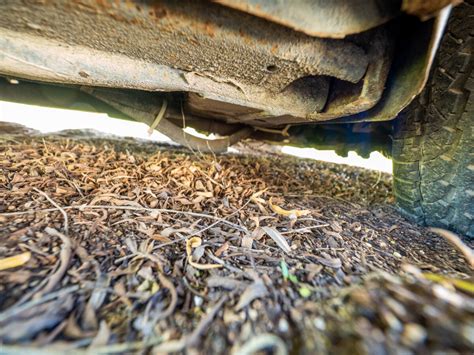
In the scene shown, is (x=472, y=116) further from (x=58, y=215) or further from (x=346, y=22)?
(x=58, y=215)

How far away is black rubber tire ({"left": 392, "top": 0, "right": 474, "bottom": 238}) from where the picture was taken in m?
0.73

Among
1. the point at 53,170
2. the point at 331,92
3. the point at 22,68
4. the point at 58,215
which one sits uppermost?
the point at 331,92

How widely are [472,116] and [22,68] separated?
1.46 metres

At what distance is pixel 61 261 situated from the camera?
49 cm

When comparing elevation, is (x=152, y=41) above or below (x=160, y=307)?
above

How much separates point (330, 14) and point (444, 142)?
0.74 m

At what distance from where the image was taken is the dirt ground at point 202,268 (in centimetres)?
35

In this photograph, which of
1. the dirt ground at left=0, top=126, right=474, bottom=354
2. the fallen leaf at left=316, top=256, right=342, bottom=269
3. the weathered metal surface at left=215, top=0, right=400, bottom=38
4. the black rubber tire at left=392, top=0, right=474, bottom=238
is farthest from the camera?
the black rubber tire at left=392, top=0, right=474, bottom=238

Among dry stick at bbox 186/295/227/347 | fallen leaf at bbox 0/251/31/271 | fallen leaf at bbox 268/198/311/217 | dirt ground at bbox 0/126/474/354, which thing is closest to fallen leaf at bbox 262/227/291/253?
dirt ground at bbox 0/126/474/354

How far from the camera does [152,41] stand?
570 millimetres

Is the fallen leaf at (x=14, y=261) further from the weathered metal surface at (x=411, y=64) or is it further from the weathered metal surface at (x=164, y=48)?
the weathered metal surface at (x=411, y=64)

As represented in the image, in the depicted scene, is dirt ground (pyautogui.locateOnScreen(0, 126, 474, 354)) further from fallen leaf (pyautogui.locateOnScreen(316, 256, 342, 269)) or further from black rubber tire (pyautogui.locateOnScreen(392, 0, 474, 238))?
black rubber tire (pyautogui.locateOnScreen(392, 0, 474, 238))

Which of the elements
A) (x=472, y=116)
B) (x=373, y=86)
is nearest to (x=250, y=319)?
(x=373, y=86)

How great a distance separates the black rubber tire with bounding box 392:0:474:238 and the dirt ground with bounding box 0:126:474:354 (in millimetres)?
125
